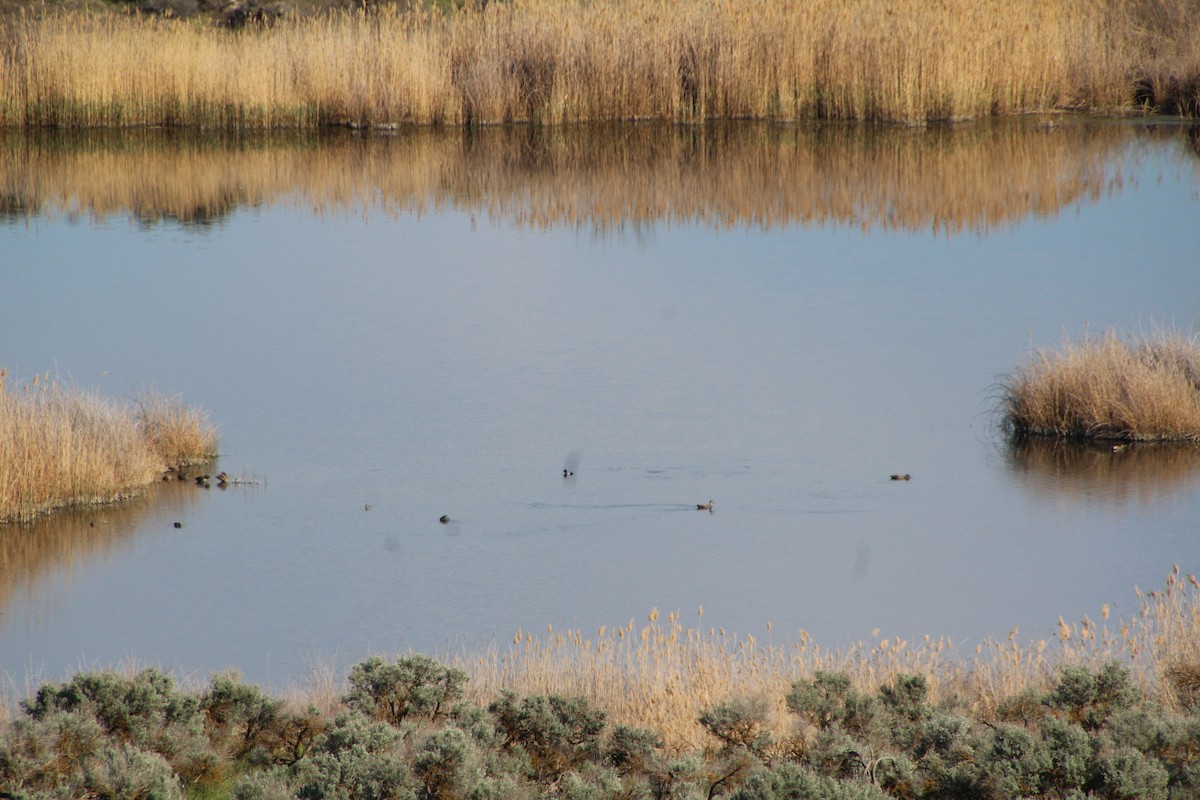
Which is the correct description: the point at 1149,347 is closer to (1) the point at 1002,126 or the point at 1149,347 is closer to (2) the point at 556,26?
(1) the point at 1002,126

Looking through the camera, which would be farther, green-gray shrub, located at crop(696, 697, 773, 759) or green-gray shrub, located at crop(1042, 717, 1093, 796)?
green-gray shrub, located at crop(696, 697, 773, 759)

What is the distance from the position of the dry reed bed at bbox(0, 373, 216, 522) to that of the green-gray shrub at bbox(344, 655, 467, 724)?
13.7 feet

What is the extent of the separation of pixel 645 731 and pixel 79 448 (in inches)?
212

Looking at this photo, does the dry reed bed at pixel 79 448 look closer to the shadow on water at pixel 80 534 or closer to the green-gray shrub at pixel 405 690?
the shadow on water at pixel 80 534

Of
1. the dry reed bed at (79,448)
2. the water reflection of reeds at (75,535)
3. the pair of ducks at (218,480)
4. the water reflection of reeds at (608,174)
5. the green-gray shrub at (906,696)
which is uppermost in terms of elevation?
the water reflection of reeds at (608,174)

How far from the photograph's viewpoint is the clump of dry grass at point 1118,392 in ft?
35.9

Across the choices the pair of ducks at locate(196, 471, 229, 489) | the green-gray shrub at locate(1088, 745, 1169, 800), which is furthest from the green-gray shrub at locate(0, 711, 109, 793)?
the pair of ducks at locate(196, 471, 229, 489)

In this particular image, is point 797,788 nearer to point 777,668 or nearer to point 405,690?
point 405,690

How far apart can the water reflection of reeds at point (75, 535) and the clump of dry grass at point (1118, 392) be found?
5940 mm

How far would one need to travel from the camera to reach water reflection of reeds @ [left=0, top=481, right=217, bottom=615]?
9.10 metres

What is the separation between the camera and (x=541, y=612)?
8.51 meters

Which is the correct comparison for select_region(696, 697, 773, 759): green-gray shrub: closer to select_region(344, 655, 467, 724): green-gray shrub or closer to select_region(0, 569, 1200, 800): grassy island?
select_region(0, 569, 1200, 800): grassy island

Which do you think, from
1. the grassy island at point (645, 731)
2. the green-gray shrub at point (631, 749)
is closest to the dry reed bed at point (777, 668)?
the grassy island at point (645, 731)

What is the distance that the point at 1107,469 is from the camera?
10758 millimetres
